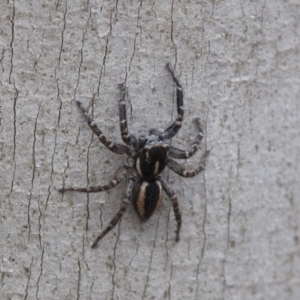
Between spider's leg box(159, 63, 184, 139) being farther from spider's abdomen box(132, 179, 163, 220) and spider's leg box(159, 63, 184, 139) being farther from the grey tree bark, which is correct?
spider's abdomen box(132, 179, 163, 220)

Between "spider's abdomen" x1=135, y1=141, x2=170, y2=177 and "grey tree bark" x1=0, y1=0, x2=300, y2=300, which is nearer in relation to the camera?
"grey tree bark" x1=0, y1=0, x2=300, y2=300

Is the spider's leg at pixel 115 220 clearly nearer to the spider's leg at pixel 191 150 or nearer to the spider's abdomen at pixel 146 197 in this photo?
the spider's abdomen at pixel 146 197

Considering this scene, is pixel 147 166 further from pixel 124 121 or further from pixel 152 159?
pixel 124 121

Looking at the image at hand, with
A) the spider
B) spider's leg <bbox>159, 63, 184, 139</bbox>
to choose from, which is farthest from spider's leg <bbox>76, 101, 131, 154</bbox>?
spider's leg <bbox>159, 63, 184, 139</bbox>

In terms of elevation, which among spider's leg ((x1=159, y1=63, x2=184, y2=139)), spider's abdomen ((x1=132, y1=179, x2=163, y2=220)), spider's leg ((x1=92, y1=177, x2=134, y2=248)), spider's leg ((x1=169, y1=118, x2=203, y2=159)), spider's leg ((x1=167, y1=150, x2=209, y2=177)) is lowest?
spider's leg ((x1=92, y1=177, x2=134, y2=248))

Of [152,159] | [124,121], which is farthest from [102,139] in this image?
[152,159]

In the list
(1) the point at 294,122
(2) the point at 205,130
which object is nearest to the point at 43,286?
(2) the point at 205,130

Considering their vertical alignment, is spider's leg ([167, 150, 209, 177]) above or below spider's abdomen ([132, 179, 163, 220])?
above
